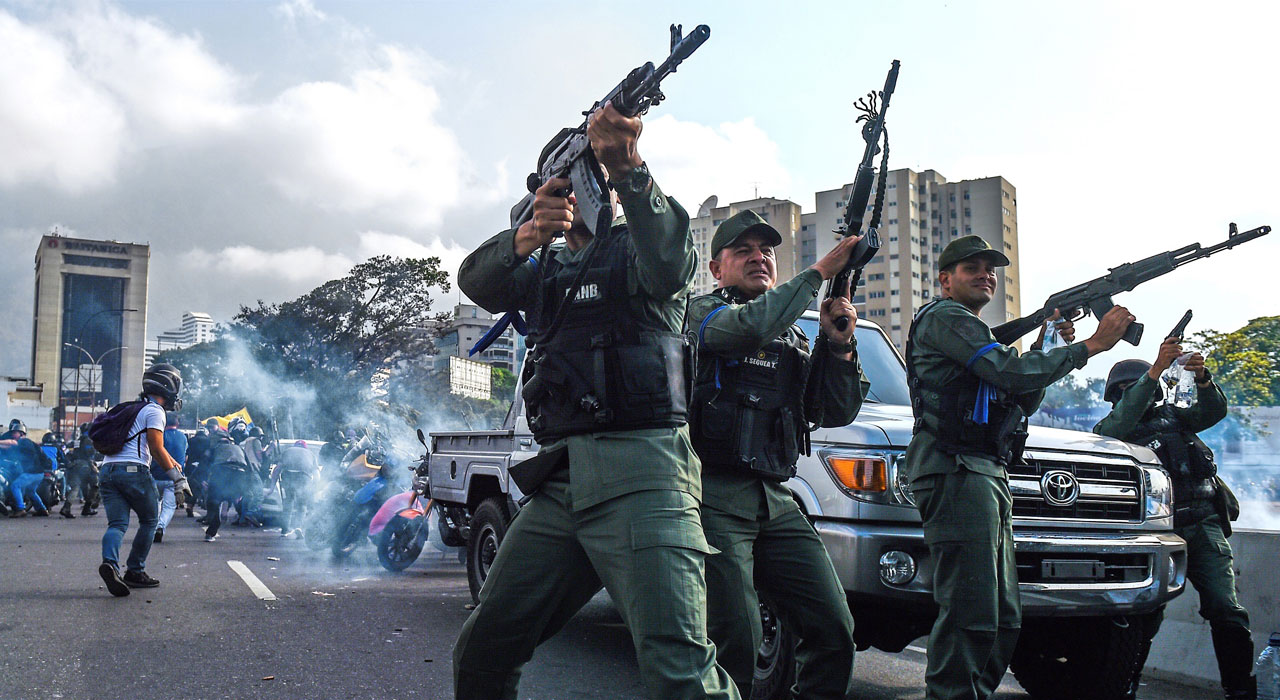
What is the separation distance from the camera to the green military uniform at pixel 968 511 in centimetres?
369

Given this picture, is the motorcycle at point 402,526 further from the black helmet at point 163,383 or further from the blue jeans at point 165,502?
the blue jeans at point 165,502

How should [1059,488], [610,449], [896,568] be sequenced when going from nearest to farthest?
[610,449] → [896,568] → [1059,488]

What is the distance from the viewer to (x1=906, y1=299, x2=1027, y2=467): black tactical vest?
391 cm

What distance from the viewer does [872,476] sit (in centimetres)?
429

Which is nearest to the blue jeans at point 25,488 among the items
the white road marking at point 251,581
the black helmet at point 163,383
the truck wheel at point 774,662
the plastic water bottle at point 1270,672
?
the white road marking at point 251,581

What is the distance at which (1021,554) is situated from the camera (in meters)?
4.23

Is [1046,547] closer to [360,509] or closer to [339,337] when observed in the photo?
[360,509]

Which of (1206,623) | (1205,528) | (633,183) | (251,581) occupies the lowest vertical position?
(251,581)

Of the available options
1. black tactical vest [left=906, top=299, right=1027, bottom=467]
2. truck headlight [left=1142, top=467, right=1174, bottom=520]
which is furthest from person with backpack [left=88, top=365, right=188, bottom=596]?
truck headlight [left=1142, top=467, right=1174, bottom=520]

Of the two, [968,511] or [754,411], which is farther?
[968,511]

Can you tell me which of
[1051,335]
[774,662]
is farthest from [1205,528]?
[774,662]

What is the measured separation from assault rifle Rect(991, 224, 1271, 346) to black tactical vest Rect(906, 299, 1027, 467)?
4.34 ft

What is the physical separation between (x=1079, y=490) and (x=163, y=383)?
282 inches

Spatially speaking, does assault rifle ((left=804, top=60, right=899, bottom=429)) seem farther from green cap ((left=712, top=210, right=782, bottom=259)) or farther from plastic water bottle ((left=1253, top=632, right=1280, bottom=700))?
plastic water bottle ((left=1253, top=632, right=1280, bottom=700))
